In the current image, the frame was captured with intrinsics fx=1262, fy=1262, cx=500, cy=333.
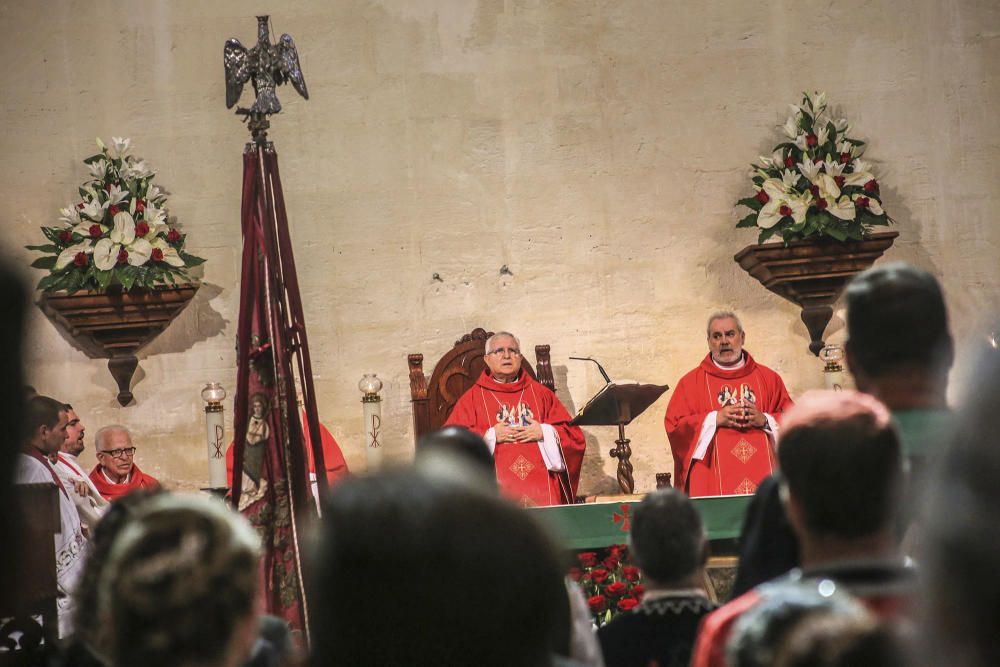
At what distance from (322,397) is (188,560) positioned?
8.34 meters

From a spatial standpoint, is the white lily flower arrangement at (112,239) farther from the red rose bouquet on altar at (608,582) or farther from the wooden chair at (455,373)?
the red rose bouquet on altar at (608,582)

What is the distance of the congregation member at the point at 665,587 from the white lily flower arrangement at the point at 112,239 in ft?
22.3

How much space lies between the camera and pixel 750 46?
389 inches

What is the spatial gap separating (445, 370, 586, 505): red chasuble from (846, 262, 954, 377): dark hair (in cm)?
610

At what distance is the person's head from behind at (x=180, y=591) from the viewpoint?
140cm

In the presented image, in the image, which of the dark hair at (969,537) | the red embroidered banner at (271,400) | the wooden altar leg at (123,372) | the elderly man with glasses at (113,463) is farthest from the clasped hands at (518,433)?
the dark hair at (969,537)

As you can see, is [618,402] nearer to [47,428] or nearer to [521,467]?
[521,467]

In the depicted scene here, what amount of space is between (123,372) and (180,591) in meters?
8.54

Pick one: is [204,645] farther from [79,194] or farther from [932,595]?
[79,194]

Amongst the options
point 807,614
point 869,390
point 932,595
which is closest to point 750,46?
point 869,390

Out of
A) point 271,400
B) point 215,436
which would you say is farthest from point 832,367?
point 271,400

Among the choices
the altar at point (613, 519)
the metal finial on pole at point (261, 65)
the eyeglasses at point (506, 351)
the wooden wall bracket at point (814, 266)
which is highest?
the metal finial on pole at point (261, 65)

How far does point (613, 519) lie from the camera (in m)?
6.44

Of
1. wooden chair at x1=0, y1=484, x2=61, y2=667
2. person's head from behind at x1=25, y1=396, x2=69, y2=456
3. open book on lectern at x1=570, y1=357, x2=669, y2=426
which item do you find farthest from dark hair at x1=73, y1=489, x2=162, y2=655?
open book on lectern at x1=570, y1=357, x2=669, y2=426
